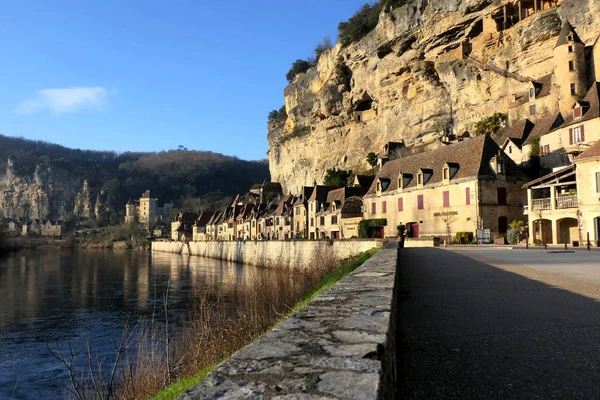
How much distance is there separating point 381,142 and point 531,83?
26.5 metres

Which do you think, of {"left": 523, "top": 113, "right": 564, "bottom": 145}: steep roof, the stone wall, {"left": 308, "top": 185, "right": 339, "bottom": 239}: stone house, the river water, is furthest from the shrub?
the river water

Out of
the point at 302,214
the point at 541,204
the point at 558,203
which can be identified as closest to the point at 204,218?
the point at 302,214

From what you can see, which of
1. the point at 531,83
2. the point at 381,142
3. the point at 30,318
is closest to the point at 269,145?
the point at 381,142

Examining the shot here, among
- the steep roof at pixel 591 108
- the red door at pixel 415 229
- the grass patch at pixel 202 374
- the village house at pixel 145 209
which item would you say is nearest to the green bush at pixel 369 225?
the red door at pixel 415 229

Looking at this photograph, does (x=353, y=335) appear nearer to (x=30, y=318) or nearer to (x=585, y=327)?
(x=585, y=327)

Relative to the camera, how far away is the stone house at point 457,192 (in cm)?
3659

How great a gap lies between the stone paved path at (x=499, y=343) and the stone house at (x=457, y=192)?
2867cm

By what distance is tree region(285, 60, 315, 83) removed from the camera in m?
111

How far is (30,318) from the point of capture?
20.6 m

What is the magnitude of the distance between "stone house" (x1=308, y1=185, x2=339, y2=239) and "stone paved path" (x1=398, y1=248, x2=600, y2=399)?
50851 mm

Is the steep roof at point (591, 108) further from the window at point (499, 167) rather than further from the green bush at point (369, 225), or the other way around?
the green bush at point (369, 225)

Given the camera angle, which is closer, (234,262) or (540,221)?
(540,221)

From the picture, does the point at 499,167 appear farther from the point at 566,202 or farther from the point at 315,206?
the point at 315,206

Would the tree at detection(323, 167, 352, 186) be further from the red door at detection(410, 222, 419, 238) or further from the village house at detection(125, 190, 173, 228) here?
the village house at detection(125, 190, 173, 228)
